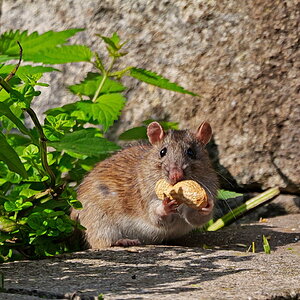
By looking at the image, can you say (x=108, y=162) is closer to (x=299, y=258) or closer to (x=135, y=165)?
(x=135, y=165)

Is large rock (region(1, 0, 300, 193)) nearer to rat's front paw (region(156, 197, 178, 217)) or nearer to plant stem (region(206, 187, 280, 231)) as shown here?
plant stem (region(206, 187, 280, 231))

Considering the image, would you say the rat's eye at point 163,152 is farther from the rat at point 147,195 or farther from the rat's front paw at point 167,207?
the rat's front paw at point 167,207

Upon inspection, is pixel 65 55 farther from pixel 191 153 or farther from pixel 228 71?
pixel 228 71

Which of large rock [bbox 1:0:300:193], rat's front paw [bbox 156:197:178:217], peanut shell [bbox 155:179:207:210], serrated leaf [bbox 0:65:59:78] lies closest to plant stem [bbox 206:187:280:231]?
large rock [bbox 1:0:300:193]

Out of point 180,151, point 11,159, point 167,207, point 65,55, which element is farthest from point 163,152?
point 11,159

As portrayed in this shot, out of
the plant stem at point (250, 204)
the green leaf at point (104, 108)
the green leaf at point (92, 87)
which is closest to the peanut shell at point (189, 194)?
the green leaf at point (104, 108)

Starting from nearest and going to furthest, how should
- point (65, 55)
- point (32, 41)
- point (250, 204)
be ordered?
point (32, 41) → point (65, 55) → point (250, 204)

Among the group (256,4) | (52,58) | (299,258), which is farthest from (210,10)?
(299,258)
